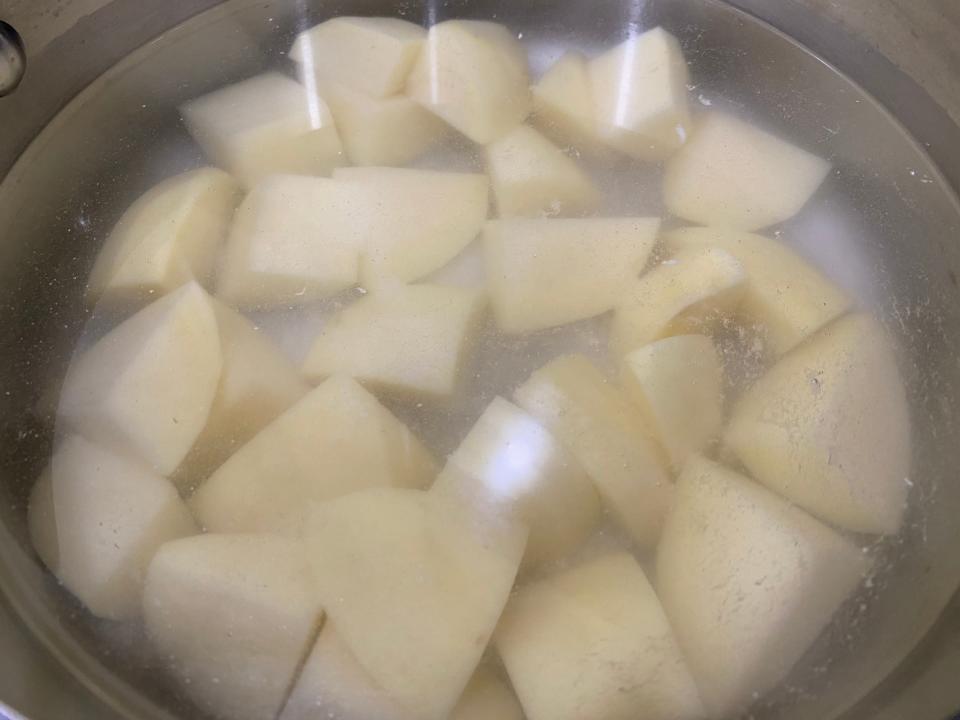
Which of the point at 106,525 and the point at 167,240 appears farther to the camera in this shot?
the point at 167,240

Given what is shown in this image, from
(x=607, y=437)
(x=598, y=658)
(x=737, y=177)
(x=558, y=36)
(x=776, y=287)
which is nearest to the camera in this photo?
(x=598, y=658)

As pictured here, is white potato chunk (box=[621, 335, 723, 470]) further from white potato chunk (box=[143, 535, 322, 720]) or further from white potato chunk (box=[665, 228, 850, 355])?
white potato chunk (box=[143, 535, 322, 720])

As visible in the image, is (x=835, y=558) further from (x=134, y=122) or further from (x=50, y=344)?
(x=134, y=122)

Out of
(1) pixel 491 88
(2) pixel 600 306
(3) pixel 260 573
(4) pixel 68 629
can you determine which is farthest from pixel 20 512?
(1) pixel 491 88

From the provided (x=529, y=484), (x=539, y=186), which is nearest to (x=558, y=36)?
(x=539, y=186)

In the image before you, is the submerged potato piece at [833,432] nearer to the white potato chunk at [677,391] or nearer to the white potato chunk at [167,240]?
the white potato chunk at [677,391]

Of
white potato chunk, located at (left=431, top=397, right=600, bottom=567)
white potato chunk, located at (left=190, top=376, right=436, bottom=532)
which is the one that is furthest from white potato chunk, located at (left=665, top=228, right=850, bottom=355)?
white potato chunk, located at (left=190, top=376, right=436, bottom=532)

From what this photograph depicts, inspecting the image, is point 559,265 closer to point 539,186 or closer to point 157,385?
point 539,186

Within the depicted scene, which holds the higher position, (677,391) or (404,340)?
(677,391)
